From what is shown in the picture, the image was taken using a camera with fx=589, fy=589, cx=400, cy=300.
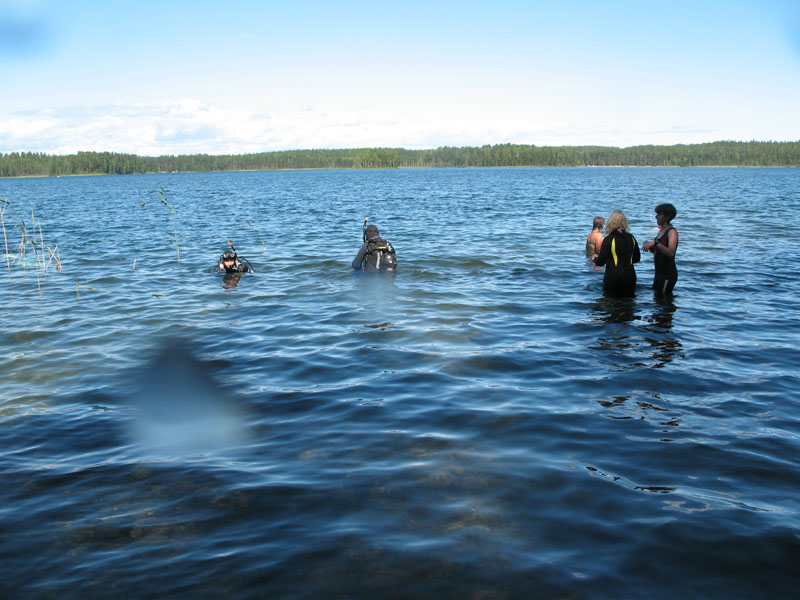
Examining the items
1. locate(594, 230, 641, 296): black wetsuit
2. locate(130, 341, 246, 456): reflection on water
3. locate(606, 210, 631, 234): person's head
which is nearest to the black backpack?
locate(594, 230, 641, 296): black wetsuit

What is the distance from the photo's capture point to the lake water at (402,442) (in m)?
4.02

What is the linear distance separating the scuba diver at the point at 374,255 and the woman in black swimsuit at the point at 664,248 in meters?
6.10

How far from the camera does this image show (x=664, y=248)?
1184cm

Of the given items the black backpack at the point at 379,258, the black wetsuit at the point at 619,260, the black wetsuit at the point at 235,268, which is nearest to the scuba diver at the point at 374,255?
the black backpack at the point at 379,258

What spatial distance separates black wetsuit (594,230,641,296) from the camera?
1176 cm

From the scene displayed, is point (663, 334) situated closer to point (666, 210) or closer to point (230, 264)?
point (666, 210)

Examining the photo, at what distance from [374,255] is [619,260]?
6050 mm

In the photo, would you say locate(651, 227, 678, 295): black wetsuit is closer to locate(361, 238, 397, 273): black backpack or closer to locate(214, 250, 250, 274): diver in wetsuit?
locate(361, 238, 397, 273): black backpack

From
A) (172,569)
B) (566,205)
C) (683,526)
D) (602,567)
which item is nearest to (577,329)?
(683,526)

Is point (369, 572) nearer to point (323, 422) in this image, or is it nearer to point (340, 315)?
point (323, 422)

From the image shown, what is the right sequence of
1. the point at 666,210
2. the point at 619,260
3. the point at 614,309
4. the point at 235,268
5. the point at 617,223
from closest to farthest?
the point at 666,210
the point at 614,309
the point at 617,223
the point at 619,260
the point at 235,268

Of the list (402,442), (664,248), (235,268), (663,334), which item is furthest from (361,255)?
(402,442)

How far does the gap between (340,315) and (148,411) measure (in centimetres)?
506

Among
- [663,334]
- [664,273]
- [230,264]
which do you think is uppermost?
[664,273]
